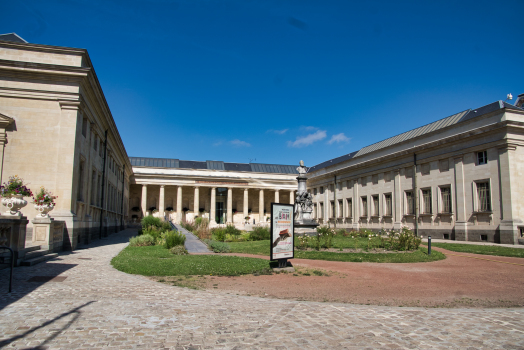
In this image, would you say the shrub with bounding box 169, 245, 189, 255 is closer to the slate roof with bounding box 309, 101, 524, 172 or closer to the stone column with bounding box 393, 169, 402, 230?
the slate roof with bounding box 309, 101, 524, 172

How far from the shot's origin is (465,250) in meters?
19.4

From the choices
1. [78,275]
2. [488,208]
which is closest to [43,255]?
[78,275]

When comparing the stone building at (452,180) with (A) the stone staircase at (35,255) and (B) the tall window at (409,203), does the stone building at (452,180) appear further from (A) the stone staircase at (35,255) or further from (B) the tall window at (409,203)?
(A) the stone staircase at (35,255)

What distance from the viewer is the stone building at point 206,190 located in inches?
2450

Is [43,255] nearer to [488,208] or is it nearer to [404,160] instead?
[488,208]

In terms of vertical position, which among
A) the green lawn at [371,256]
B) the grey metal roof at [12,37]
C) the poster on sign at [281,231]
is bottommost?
the green lawn at [371,256]

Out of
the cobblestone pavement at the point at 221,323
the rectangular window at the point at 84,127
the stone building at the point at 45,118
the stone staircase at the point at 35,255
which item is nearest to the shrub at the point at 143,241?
the stone building at the point at 45,118

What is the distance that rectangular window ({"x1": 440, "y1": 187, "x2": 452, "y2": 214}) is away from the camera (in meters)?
30.0

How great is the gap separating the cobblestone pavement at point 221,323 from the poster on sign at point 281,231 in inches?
150

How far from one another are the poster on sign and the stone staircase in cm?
796

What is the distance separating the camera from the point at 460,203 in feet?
93.4

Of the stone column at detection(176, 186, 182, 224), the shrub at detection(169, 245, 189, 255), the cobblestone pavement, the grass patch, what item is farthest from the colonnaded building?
A: the stone column at detection(176, 186, 182, 224)

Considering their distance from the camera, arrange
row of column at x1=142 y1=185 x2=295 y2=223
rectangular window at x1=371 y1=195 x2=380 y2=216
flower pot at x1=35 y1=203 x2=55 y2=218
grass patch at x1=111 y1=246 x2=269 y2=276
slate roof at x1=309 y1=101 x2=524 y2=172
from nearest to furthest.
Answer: grass patch at x1=111 y1=246 x2=269 y2=276 → flower pot at x1=35 y1=203 x2=55 y2=218 → slate roof at x1=309 y1=101 x2=524 y2=172 → rectangular window at x1=371 y1=195 x2=380 y2=216 → row of column at x1=142 y1=185 x2=295 y2=223

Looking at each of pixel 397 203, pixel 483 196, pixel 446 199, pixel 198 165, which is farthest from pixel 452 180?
pixel 198 165
